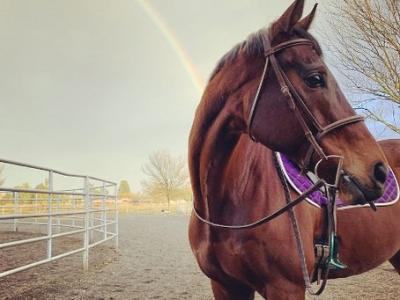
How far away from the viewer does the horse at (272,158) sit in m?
1.54

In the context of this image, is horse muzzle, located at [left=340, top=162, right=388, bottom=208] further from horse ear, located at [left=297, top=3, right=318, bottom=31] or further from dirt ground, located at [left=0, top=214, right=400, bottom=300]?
dirt ground, located at [left=0, top=214, right=400, bottom=300]

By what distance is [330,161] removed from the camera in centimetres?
152

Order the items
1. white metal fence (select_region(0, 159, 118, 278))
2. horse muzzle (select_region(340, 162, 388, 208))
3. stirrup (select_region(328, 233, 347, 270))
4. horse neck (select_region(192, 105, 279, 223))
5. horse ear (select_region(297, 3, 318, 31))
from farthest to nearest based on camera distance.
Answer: white metal fence (select_region(0, 159, 118, 278)) → stirrup (select_region(328, 233, 347, 270)) → horse neck (select_region(192, 105, 279, 223)) → horse ear (select_region(297, 3, 318, 31)) → horse muzzle (select_region(340, 162, 388, 208))

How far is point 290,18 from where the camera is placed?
1.68 meters

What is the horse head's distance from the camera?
1482 millimetres

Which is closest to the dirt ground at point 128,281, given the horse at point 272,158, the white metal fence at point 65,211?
the white metal fence at point 65,211

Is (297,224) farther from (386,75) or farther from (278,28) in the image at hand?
(386,75)

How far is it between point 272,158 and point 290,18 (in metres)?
0.85

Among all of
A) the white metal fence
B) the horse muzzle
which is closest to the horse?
the horse muzzle

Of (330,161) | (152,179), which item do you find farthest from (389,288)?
(152,179)

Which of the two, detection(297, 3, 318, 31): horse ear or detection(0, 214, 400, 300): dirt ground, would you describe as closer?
detection(297, 3, 318, 31): horse ear

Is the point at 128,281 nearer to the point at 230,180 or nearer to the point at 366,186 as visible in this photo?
the point at 230,180

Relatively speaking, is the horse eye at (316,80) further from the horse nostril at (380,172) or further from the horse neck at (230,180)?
the horse neck at (230,180)

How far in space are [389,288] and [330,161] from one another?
16.0ft
